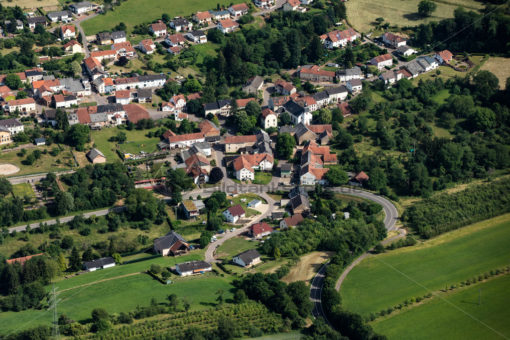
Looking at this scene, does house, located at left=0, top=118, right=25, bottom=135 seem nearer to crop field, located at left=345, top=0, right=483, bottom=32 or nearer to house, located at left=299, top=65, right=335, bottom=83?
house, located at left=299, top=65, right=335, bottom=83

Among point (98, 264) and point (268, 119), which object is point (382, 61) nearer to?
point (268, 119)

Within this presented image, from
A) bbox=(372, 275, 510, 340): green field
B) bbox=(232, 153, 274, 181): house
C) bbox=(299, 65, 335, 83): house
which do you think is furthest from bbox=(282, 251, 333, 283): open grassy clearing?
bbox=(299, 65, 335, 83): house

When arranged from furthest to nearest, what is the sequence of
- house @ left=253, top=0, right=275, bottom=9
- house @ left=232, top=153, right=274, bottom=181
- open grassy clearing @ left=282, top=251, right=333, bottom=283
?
house @ left=253, top=0, right=275, bottom=9 < house @ left=232, top=153, right=274, bottom=181 < open grassy clearing @ left=282, top=251, right=333, bottom=283

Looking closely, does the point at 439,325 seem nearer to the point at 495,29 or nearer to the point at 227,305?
the point at 227,305

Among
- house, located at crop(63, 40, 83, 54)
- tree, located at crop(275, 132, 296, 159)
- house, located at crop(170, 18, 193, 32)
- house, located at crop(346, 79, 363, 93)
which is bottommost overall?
tree, located at crop(275, 132, 296, 159)

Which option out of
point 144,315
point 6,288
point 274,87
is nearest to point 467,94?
point 274,87

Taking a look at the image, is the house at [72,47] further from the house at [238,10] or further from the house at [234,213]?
the house at [234,213]

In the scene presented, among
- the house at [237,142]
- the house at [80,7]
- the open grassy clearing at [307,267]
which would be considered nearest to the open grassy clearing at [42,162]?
the house at [237,142]
